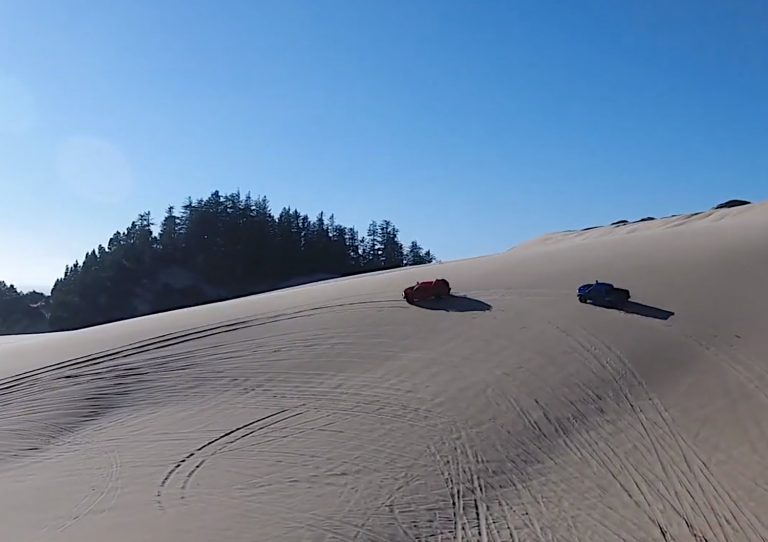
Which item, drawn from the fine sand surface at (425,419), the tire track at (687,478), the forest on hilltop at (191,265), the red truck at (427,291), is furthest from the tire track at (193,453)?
the forest on hilltop at (191,265)

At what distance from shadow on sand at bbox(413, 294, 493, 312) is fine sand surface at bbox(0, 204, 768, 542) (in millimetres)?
144

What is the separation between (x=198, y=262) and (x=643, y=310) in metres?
46.0

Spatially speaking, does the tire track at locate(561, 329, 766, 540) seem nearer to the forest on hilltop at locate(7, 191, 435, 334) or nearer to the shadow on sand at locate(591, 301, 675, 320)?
the shadow on sand at locate(591, 301, 675, 320)

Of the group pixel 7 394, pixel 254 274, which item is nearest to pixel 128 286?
pixel 254 274

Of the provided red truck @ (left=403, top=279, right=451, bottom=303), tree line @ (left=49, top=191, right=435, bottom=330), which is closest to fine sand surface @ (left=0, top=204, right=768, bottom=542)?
red truck @ (left=403, top=279, right=451, bottom=303)

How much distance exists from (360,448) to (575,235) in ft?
77.5

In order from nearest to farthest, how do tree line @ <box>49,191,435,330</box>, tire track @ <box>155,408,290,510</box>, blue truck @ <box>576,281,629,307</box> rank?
1. tire track @ <box>155,408,290,510</box>
2. blue truck @ <box>576,281,629,307</box>
3. tree line @ <box>49,191,435,330</box>

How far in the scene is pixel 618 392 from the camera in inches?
380

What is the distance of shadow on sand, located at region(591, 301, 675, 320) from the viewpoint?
12.2 m

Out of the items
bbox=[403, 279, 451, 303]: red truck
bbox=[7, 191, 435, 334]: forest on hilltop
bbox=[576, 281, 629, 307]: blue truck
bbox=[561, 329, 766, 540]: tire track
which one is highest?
bbox=[7, 191, 435, 334]: forest on hilltop

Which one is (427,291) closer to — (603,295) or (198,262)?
(603,295)

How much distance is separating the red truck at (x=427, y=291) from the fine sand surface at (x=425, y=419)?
292 millimetres

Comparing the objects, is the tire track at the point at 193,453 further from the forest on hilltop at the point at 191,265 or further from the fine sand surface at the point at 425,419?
the forest on hilltop at the point at 191,265

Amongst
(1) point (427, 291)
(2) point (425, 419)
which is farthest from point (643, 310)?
(2) point (425, 419)
